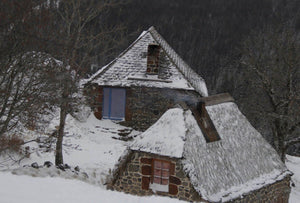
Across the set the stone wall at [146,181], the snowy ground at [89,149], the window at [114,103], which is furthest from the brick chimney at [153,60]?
the stone wall at [146,181]

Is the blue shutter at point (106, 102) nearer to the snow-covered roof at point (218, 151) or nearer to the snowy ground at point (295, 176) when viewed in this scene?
the snow-covered roof at point (218, 151)

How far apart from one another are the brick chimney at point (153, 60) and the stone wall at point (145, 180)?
28.3 feet

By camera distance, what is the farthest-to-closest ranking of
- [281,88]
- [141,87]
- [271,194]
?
[281,88] < [141,87] < [271,194]

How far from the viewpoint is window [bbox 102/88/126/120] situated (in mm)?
17719

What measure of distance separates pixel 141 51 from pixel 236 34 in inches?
1552

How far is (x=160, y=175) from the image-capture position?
943 cm

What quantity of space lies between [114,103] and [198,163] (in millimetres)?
9560

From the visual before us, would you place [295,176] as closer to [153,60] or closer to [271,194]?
[271,194]

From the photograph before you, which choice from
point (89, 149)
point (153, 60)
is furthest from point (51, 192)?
point (153, 60)

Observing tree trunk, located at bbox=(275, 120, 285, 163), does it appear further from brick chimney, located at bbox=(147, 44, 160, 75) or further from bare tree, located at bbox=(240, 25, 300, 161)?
brick chimney, located at bbox=(147, 44, 160, 75)

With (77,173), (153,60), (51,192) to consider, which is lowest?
(77,173)

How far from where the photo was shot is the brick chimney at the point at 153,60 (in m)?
17.3

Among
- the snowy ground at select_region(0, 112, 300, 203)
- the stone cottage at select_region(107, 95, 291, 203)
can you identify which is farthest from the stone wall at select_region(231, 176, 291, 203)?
the snowy ground at select_region(0, 112, 300, 203)

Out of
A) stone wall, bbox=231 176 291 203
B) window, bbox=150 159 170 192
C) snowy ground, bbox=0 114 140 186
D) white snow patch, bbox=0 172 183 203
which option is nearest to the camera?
white snow patch, bbox=0 172 183 203
